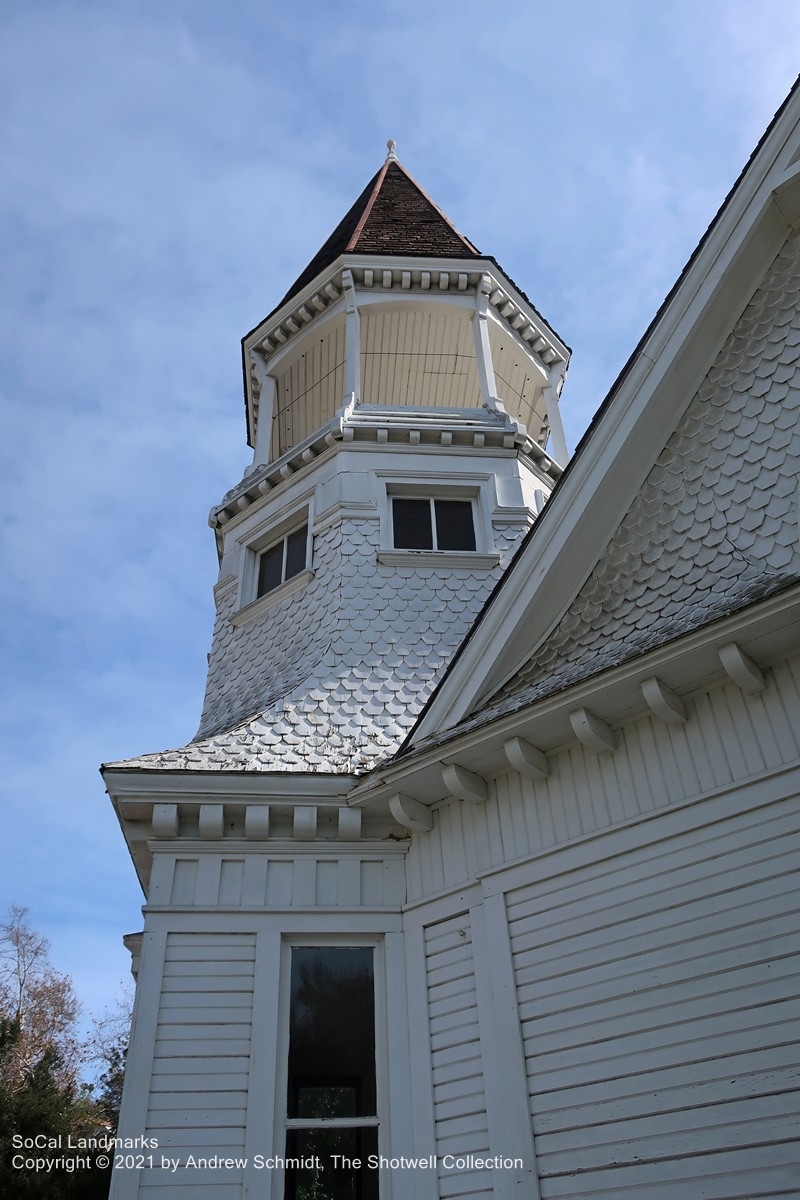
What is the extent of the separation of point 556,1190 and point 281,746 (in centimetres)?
392

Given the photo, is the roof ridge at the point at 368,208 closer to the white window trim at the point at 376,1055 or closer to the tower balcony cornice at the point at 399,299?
the tower balcony cornice at the point at 399,299

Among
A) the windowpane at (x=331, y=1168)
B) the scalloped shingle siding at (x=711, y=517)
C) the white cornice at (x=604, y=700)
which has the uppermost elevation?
the scalloped shingle siding at (x=711, y=517)

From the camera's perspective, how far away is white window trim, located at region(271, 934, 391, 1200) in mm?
6680

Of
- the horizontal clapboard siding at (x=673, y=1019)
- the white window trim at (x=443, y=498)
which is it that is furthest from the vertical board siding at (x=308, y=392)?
the horizontal clapboard siding at (x=673, y=1019)

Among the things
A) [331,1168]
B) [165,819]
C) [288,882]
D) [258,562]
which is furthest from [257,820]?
[258,562]

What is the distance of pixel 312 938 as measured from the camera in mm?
7512

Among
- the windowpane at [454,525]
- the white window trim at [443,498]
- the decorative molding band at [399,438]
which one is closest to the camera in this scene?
the white window trim at [443,498]

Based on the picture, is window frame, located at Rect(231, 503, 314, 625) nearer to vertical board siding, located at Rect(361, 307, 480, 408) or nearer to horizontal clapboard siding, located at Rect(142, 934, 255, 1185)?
vertical board siding, located at Rect(361, 307, 480, 408)

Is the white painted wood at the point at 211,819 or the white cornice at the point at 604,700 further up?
the white cornice at the point at 604,700

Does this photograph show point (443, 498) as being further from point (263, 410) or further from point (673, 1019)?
point (673, 1019)

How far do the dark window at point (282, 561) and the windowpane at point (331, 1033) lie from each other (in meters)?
4.95

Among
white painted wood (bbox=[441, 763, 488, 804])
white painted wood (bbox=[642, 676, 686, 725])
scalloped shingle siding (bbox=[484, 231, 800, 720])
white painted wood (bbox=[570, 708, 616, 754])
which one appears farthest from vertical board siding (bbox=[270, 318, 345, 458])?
white painted wood (bbox=[642, 676, 686, 725])

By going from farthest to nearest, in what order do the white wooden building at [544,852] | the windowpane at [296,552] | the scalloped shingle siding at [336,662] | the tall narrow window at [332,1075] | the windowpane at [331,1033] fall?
the windowpane at [296,552]
the scalloped shingle siding at [336,662]
the windowpane at [331,1033]
the tall narrow window at [332,1075]
the white wooden building at [544,852]

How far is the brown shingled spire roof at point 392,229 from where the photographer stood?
14414 mm
